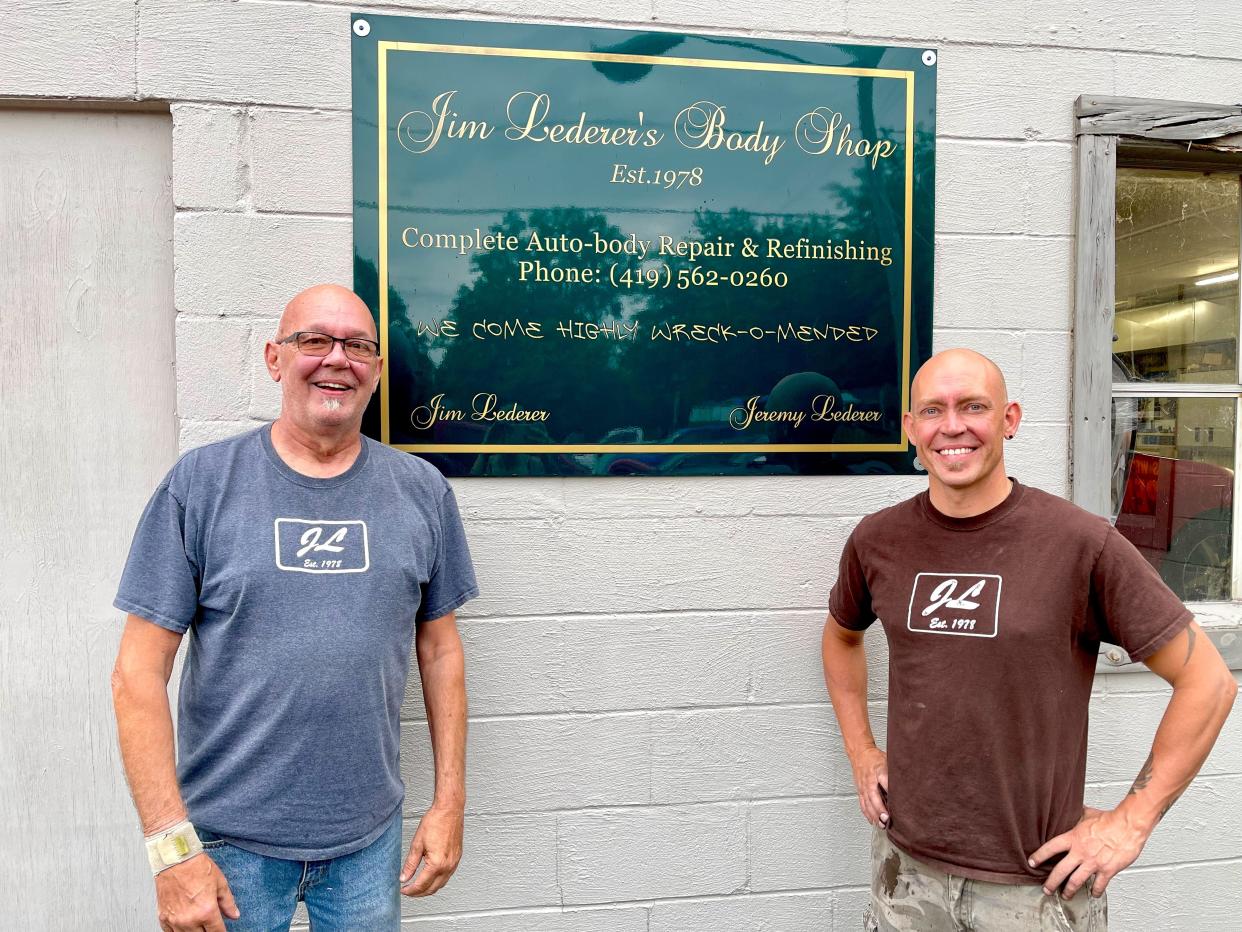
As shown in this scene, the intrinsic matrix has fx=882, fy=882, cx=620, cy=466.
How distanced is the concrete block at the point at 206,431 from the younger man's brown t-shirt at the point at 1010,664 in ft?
4.77

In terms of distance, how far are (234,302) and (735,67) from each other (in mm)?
1282

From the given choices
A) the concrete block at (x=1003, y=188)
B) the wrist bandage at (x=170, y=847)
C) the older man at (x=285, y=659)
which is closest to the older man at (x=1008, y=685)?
the concrete block at (x=1003, y=188)

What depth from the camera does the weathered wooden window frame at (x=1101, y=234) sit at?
2.19 m

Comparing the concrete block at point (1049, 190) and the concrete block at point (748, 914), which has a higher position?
the concrete block at point (1049, 190)

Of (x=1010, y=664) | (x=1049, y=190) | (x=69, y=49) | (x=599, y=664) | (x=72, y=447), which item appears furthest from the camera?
(x=1049, y=190)

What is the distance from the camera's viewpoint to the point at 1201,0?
225 cm

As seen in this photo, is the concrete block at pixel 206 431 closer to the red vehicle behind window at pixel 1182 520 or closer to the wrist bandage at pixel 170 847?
the wrist bandage at pixel 170 847

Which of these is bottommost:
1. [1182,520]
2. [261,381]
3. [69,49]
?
[1182,520]

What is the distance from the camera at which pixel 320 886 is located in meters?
1.62

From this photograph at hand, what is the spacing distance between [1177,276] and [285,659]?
2.42 metres

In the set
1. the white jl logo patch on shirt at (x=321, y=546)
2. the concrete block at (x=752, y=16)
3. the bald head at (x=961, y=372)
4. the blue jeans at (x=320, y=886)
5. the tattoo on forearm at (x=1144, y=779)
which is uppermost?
the concrete block at (x=752, y=16)

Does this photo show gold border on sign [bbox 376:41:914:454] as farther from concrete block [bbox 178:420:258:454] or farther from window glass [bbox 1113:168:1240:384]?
window glass [bbox 1113:168:1240:384]

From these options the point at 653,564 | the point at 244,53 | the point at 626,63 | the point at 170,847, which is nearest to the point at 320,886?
the point at 170,847

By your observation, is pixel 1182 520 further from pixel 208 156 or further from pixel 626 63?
pixel 208 156
